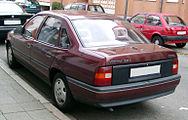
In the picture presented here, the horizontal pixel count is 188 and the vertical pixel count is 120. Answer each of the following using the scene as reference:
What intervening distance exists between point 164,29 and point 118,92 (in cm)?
880

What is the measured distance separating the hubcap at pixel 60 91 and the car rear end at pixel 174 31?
8.28 metres

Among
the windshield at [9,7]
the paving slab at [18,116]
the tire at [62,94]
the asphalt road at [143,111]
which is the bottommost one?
the asphalt road at [143,111]

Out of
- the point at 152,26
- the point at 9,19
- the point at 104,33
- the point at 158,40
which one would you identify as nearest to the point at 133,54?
the point at 104,33

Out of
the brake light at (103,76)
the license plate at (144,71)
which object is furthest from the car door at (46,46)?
the license plate at (144,71)

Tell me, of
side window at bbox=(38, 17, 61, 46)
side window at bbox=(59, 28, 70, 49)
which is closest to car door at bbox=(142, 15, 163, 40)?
side window at bbox=(38, 17, 61, 46)

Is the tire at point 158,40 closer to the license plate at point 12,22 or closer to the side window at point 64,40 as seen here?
the license plate at point 12,22

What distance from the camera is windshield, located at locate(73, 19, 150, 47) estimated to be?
4.61 metres

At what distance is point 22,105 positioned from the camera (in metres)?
4.63

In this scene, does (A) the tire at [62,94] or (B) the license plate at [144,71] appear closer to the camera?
(B) the license plate at [144,71]

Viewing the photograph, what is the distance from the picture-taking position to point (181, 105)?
532 cm

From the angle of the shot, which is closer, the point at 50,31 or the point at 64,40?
the point at 64,40

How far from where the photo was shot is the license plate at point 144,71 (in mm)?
4139

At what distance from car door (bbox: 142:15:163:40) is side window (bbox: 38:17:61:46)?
778cm

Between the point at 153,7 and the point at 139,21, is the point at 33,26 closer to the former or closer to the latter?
the point at 139,21
